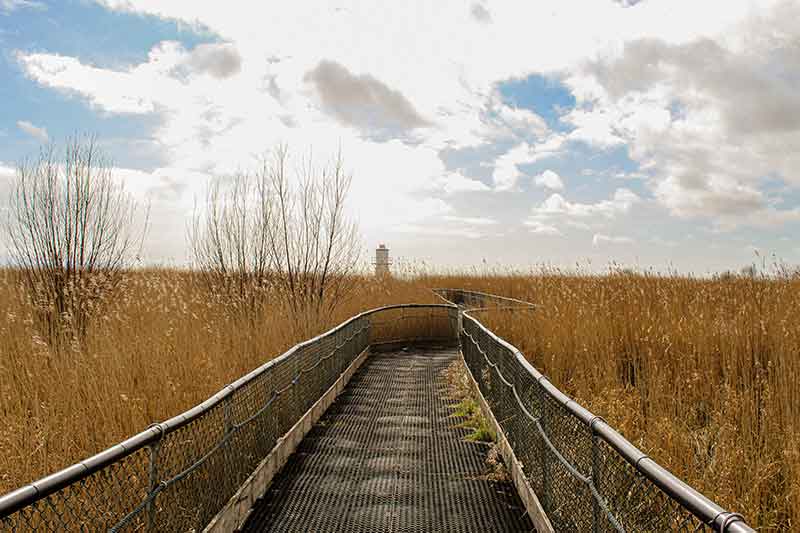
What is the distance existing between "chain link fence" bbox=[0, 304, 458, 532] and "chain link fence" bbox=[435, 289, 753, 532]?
2.35 metres

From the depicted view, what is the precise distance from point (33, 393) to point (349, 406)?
14.0 feet

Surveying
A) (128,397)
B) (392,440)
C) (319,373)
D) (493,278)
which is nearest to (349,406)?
(319,373)

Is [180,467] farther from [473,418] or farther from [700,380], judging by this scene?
[700,380]

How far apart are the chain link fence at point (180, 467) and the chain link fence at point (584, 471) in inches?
92.6

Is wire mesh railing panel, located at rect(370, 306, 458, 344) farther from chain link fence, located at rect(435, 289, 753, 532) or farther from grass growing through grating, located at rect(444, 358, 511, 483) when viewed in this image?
chain link fence, located at rect(435, 289, 753, 532)

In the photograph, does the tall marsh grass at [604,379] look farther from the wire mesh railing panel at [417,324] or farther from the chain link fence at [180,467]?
the wire mesh railing panel at [417,324]

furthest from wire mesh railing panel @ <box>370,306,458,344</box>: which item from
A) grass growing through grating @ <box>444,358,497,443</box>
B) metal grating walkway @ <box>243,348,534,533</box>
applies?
metal grating walkway @ <box>243,348,534,533</box>

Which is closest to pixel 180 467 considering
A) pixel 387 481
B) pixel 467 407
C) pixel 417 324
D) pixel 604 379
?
pixel 387 481

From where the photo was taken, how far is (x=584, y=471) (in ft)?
13.3

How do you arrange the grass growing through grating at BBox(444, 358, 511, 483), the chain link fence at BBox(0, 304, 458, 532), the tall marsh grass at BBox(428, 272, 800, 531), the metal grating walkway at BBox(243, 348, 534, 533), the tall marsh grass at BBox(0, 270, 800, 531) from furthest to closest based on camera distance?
1. the grass growing through grating at BBox(444, 358, 511, 483)
2. the metal grating walkway at BBox(243, 348, 534, 533)
3. the tall marsh grass at BBox(0, 270, 800, 531)
4. the tall marsh grass at BBox(428, 272, 800, 531)
5. the chain link fence at BBox(0, 304, 458, 532)

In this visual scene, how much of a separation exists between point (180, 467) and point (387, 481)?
210 centimetres

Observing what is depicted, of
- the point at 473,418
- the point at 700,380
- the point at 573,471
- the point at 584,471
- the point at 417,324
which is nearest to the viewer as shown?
the point at 573,471

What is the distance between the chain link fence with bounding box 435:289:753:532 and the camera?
2414mm

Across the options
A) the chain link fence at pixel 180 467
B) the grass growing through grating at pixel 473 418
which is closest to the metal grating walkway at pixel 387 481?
the grass growing through grating at pixel 473 418
